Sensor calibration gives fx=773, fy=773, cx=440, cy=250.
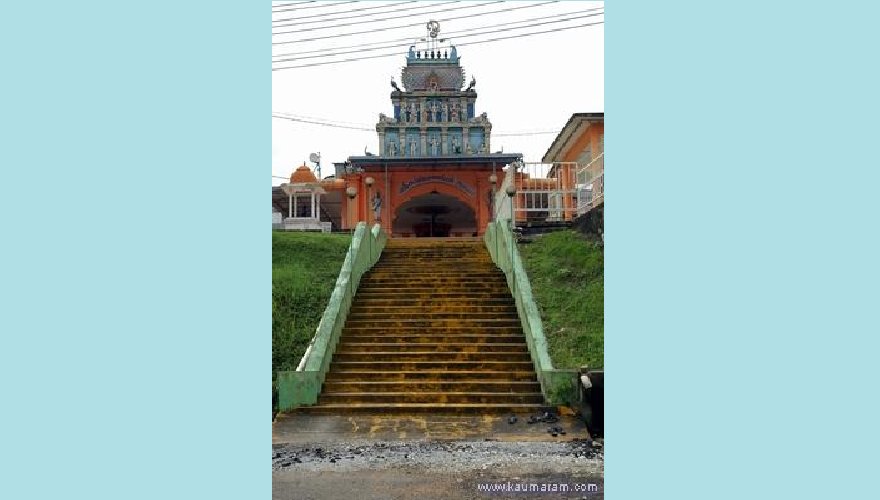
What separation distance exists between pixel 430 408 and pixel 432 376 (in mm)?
720

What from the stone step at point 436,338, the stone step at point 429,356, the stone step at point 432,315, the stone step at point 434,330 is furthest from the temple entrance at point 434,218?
the stone step at point 429,356

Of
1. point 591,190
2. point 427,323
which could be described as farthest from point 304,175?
point 427,323

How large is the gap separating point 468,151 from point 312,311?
514 inches

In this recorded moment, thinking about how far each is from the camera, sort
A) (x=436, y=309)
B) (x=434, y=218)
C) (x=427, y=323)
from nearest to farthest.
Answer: (x=427, y=323), (x=436, y=309), (x=434, y=218)

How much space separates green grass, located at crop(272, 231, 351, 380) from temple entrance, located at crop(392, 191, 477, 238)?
30.1 feet

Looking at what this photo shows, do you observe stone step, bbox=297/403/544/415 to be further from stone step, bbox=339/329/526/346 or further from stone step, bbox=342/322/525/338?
stone step, bbox=342/322/525/338

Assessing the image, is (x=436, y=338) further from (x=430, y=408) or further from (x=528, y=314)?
(x=430, y=408)

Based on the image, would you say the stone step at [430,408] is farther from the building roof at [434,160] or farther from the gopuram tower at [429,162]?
the building roof at [434,160]

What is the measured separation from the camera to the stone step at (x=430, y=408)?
833cm

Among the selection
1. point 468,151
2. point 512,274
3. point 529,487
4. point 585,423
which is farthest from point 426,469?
point 468,151

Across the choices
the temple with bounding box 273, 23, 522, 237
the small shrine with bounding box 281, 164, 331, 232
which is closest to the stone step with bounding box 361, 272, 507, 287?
the small shrine with bounding box 281, 164, 331, 232

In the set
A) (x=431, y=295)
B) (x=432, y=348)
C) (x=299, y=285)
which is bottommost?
(x=432, y=348)

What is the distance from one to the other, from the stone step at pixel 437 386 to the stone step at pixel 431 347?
75 cm

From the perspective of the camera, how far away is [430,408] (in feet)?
27.5
